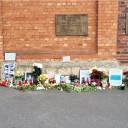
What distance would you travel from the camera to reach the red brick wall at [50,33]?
6.09 m

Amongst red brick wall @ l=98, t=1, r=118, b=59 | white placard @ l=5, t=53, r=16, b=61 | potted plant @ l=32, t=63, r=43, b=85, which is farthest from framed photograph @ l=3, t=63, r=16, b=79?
red brick wall @ l=98, t=1, r=118, b=59

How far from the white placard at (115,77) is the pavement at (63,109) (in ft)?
1.99

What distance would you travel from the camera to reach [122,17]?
19.7 feet

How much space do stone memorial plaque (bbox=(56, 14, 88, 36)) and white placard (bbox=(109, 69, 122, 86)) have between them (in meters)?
1.58

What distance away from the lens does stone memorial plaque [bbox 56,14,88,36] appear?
6109mm

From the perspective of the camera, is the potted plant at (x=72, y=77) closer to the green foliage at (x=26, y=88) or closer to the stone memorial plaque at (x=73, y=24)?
the green foliage at (x=26, y=88)

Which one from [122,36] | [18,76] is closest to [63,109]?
[18,76]

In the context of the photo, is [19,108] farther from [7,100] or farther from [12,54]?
[12,54]

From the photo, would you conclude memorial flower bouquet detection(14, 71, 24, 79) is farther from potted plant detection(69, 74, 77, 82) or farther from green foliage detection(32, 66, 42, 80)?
potted plant detection(69, 74, 77, 82)

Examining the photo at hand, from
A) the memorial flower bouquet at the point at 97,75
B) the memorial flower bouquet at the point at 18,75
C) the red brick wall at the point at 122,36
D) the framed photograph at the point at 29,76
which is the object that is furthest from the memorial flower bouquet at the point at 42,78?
the red brick wall at the point at 122,36

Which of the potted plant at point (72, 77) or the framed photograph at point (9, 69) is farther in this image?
the framed photograph at point (9, 69)

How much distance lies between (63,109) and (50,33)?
3.20 meters

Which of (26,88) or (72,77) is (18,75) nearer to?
(26,88)

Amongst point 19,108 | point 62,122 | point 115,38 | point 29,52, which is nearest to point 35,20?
point 29,52
